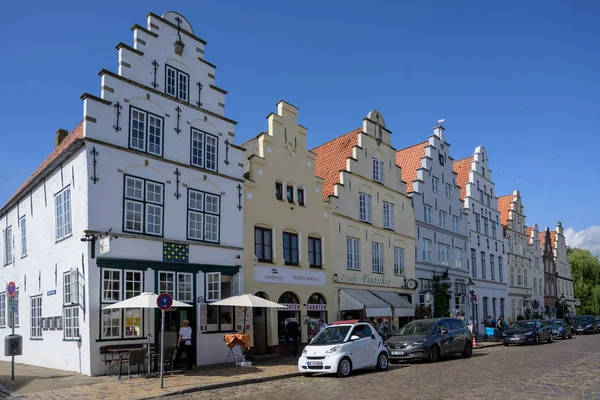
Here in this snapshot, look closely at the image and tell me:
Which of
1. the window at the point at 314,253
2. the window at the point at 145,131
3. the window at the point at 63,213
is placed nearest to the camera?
the window at the point at 63,213

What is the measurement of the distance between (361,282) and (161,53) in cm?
1555

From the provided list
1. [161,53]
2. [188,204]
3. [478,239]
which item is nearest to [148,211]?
[188,204]

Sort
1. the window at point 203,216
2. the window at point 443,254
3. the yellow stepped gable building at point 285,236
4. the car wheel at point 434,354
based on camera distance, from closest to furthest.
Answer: the car wheel at point 434,354
the window at point 203,216
the yellow stepped gable building at point 285,236
the window at point 443,254

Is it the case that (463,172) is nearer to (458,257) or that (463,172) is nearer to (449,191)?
(449,191)

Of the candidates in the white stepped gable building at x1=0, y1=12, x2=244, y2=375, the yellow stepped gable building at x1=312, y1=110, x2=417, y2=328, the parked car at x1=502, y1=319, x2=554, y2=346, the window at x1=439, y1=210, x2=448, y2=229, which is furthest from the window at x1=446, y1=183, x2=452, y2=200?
the white stepped gable building at x1=0, y1=12, x2=244, y2=375

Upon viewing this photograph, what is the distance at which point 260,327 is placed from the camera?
79.3ft

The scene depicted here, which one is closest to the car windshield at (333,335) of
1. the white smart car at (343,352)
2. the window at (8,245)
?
the white smart car at (343,352)

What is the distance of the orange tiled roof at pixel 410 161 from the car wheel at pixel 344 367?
68.9ft

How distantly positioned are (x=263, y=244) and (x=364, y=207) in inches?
331

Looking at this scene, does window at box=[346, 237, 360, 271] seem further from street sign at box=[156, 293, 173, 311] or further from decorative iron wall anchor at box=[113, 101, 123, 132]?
street sign at box=[156, 293, 173, 311]

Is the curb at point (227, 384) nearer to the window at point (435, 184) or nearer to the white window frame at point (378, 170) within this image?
the white window frame at point (378, 170)

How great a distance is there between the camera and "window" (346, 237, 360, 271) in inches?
1160

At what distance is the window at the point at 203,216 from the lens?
21.6 m

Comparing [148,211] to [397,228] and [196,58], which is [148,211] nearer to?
[196,58]
